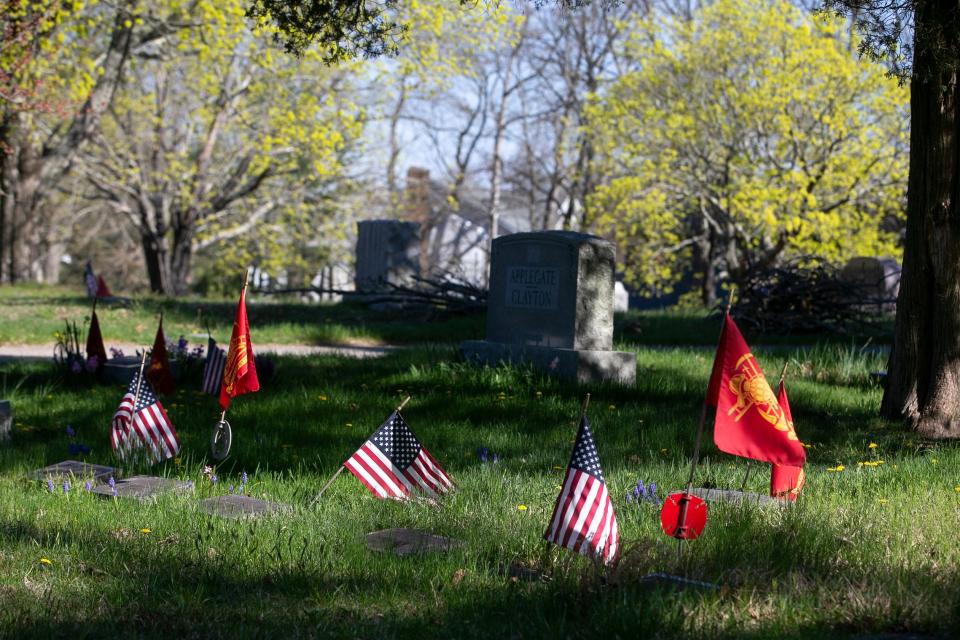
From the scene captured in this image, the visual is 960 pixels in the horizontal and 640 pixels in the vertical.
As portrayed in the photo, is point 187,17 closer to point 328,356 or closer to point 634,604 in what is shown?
point 328,356

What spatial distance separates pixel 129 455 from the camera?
6.97 m

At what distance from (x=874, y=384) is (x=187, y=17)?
1728cm

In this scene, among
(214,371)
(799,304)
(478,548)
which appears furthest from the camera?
(799,304)

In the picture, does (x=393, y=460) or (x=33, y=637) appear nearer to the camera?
(x=33, y=637)

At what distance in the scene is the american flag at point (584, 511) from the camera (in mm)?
4207

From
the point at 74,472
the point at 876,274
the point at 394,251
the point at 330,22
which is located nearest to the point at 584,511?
the point at 74,472

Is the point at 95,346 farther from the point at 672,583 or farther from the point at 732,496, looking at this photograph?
the point at 672,583

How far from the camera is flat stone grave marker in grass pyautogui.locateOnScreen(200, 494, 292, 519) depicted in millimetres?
5281

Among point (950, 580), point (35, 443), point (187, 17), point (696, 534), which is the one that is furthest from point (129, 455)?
point (187, 17)

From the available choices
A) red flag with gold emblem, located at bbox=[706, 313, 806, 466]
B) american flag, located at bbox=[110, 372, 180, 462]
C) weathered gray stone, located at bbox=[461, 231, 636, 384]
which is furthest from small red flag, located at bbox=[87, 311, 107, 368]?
red flag with gold emblem, located at bbox=[706, 313, 806, 466]

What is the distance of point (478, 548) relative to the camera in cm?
476

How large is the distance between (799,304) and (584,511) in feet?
43.4

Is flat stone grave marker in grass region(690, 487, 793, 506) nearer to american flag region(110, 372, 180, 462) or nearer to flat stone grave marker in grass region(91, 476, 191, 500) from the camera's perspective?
flat stone grave marker in grass region(91, 476, 191, 500)

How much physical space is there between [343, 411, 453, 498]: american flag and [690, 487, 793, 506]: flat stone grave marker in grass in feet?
4.47
